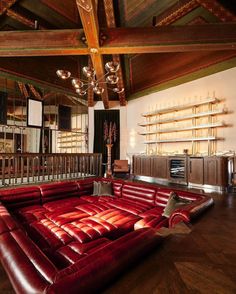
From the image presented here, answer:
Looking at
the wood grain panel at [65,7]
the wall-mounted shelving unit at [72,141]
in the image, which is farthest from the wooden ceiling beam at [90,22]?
the wall-mounted shelving unit at [72,141]

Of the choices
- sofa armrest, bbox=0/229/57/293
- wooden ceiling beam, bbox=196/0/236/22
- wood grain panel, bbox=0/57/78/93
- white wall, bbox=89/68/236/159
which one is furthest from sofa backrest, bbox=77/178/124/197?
wood grain panel, bbox=0/57/78/93

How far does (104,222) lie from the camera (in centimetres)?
297

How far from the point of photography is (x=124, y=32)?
14.2 ft

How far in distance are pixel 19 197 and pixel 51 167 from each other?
1.91 meters

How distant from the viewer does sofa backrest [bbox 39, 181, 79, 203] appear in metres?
3.97

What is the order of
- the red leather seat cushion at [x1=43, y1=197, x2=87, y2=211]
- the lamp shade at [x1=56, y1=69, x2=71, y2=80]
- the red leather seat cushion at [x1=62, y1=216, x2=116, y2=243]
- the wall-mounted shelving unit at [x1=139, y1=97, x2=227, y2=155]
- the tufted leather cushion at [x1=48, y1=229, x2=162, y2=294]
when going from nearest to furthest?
the tufted leather cushion at [x1=48, y1=229, x2=162, y2=294], the red leather seat cushion at [x1=62, y1=216, x2=116, y2=243], the red leather seat cushion at [x1=43, y1=197, x2=87, y2=211], the lamp shade at [x1=56, y1=69, x2=71, y2=80], the wall-mounted shelving unit at [x1=139, y1=97, x2=227, y2=155]

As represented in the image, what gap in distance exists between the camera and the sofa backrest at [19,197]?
3.44m

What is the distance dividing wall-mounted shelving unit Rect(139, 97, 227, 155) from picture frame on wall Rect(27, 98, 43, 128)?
4.27 m

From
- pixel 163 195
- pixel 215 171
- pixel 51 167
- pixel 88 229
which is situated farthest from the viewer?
pixel 51 167

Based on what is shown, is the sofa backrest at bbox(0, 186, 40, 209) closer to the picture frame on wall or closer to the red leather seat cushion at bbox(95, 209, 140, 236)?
the red leather seat cushion at bbox(95, 209, 140, 236)

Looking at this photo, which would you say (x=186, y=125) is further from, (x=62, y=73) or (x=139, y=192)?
(x=62, y=73)

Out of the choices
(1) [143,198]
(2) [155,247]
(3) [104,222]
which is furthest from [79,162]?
(2) [155,247]

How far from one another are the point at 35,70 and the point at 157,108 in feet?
16.7

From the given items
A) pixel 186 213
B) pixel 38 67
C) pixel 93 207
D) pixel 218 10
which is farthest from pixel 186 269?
pixel 38 67
